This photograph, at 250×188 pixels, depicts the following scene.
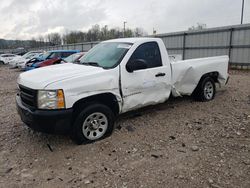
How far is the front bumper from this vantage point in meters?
3.43

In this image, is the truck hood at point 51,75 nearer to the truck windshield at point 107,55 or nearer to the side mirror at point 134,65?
the truck windshield at point 107,55

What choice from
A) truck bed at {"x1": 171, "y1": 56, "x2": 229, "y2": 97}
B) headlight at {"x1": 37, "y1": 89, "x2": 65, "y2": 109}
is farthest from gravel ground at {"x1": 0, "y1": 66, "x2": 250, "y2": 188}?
headlight at {"x1": 37, "y1": 89, "x2": 65, "y2": 109}

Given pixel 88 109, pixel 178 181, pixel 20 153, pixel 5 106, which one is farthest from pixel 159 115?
pixel 5 106

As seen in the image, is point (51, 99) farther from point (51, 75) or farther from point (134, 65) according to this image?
point (134, 65)

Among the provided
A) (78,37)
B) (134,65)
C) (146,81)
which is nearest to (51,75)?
(134,65)

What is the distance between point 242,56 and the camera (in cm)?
1330

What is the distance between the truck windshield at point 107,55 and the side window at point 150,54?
0.25 metres

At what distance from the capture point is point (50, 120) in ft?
11.3

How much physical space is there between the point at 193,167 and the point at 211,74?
12.3 feet

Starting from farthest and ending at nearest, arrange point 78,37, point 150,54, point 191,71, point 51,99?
1. point 78,37
2. point 191,71
3. point 150,54
4. point 51,99

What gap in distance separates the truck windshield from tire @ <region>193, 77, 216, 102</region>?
2631 mm

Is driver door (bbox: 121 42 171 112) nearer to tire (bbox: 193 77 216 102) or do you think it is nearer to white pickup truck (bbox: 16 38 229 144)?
white pickup truck (bbox: 16 38 229 144)

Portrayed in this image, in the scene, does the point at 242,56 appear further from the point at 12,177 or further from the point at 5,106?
the point at 12,177

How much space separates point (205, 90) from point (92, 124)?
3.68 metres
